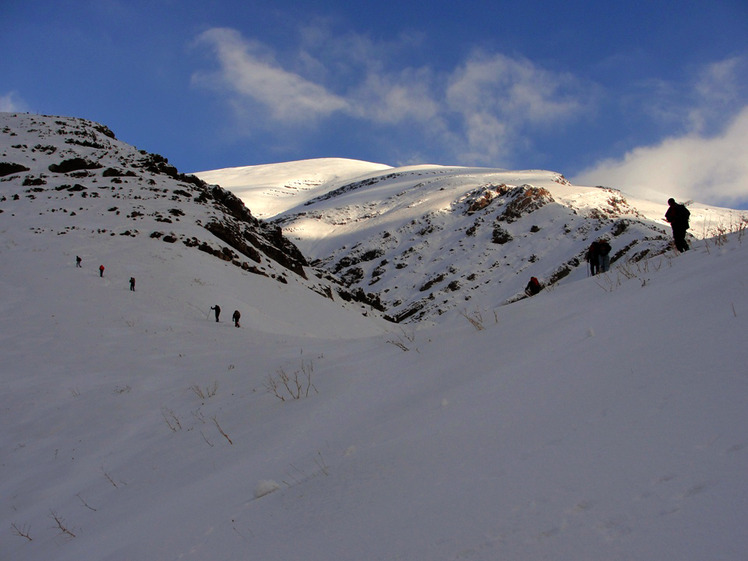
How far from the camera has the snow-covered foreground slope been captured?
1.48 meters

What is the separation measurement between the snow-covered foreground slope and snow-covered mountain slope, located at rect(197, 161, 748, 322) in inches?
1046

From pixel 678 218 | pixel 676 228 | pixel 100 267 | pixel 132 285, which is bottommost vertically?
pixel 676 228

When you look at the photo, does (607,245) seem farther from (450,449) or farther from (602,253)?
(450,449)

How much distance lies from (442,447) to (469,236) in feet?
156

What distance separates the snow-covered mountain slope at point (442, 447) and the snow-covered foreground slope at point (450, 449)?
1cm

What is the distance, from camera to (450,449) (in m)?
2.27

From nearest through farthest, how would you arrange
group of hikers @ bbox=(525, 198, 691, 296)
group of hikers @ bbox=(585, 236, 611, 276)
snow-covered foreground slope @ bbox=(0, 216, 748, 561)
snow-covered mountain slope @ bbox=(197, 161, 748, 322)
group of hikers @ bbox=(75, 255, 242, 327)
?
snow-covered foreground slope @ bbox=(0, 216, 748, 561)
group of hikers @ bbox=(525, 198, 691, 296)
group of hikers @ bbox=(585, 236, 611, 276)
group of hikers @ bbox=(75, 255, 242, 327)
snow-covered mountain slope @ bbox=(197, 161, 748, 322)

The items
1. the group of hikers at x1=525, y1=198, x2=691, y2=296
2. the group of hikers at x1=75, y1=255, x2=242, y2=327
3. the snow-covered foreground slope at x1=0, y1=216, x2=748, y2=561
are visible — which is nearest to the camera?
the snow-covered foreground slope at x1=0, y1=216, x2=748, y2=561

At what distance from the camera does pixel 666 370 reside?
2.23 metres

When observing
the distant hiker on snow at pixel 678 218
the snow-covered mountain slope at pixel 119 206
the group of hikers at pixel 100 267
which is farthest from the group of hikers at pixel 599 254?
the snow-covered mountain slope at pixel 119 206

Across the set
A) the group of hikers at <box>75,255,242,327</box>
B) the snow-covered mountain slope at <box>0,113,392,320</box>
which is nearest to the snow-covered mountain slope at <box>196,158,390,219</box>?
the snow-covered mountain slope at <box>0,113,392,320</box>

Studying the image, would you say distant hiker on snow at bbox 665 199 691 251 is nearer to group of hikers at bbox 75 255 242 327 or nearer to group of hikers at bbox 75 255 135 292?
group of hikers at bbox 75 255 242 327

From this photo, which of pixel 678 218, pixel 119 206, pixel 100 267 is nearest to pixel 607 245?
pixel 678 218

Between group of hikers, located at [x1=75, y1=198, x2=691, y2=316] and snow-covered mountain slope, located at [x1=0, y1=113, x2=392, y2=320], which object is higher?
snow-covered mountain slope, located at [x1=0, y1=113, x2=392, y2=320]
